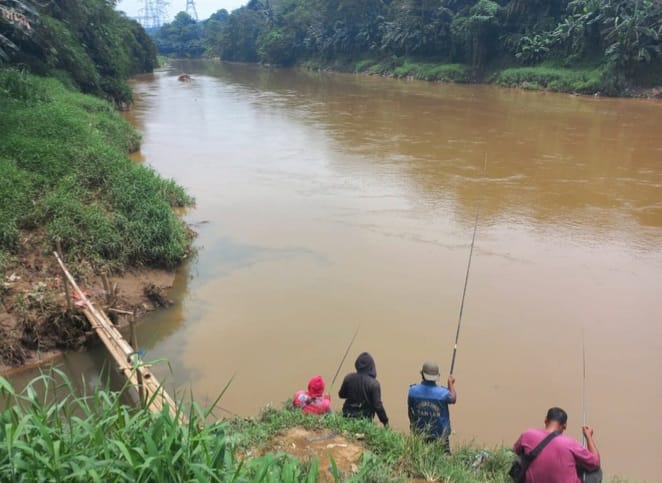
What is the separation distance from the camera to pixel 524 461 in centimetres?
332

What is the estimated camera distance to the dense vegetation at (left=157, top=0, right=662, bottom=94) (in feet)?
89.2

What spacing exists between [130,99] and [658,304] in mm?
21480

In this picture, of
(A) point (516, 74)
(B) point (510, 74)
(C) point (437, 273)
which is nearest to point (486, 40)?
(B) point (510, 74)

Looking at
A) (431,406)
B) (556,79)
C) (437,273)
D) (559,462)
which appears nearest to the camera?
(559,462)

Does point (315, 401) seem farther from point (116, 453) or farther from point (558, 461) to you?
point (116, 453)

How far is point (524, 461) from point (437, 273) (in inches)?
190

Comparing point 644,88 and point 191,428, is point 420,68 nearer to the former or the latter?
point 644,88

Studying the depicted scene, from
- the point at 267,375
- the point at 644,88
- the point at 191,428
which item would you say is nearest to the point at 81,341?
the point at 267,375

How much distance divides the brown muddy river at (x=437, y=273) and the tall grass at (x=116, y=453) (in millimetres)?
2754

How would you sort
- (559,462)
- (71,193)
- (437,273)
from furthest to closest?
1. (437,273)
2. (71,193)
3. (559,462)

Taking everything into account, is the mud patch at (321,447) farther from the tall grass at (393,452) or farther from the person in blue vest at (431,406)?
the person in blue vest at (431,406)

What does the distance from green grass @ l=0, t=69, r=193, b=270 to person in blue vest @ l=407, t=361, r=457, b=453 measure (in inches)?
192

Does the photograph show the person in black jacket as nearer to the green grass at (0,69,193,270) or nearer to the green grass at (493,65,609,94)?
the green grass at (0,69,193,270)

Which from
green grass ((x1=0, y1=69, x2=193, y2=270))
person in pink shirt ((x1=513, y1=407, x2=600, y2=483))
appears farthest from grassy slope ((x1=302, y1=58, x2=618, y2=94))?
person in pink shirt ((x1=513, y1=407, x2=600, y2=483))
